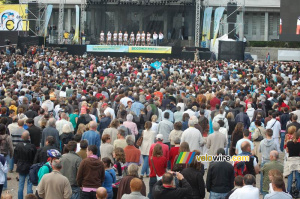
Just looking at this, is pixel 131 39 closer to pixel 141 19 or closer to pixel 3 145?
pixel 141 19

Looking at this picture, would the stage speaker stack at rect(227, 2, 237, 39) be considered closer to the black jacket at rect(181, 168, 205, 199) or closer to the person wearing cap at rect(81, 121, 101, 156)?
the person wearing cap at rect(81, 121, 101, 156)

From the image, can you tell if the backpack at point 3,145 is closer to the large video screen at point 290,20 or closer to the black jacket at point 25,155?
the black jacket at point 25,155

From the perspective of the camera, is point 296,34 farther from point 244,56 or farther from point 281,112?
point 281,112

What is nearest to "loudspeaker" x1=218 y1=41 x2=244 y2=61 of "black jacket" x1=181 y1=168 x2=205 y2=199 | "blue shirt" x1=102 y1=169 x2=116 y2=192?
"blue shirt" x1=102 y1=169 x2=116 y2=192

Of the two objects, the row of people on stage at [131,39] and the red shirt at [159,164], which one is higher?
the row of people on stage at [131,39]

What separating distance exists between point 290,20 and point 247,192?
26463 millimetres

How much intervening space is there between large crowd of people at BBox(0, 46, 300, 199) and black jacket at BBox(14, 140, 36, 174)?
0.06ft

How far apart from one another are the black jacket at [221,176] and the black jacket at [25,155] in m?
3.57

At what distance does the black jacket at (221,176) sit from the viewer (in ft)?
31.8

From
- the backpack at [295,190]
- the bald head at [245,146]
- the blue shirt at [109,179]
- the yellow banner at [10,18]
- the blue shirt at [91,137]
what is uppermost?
the yellow banner at [10,18]

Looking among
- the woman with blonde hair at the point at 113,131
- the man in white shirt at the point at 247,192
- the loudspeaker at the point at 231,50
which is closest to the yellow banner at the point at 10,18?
the loudspeaker at the point at 231,50

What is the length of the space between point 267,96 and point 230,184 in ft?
34.8

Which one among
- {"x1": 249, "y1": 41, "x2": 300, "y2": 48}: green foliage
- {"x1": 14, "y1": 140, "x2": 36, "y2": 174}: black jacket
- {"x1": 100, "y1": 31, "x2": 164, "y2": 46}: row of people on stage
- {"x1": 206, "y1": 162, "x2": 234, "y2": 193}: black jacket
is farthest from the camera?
{"x1": 249, "y1": 41, "x2": 300, "y2": 48}: green foliage

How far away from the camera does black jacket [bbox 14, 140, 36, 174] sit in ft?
37.8
